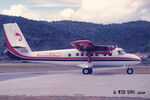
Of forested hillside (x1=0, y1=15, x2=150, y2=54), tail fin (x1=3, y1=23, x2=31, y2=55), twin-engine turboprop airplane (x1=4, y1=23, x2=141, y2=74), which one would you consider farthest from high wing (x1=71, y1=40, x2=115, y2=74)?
forested hillside (x1=0, y1=15, x2=150, y2=54)

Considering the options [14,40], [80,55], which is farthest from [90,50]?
[14,40]

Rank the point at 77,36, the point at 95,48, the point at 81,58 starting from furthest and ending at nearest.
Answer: the point at 77,36 < the point at 81,58 < the point at 95,48

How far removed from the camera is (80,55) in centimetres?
2914

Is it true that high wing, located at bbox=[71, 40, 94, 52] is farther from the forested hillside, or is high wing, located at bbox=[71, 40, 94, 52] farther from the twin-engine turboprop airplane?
the forested hillside

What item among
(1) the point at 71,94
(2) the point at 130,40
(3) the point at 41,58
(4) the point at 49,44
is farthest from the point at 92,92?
(2) the point at 130,40

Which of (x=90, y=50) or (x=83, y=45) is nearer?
(x=83, y=45)

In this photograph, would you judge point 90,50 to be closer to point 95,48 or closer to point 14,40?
point 95,48

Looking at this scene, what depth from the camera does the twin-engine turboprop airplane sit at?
91.8 ft

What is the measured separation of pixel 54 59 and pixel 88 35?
8302 cm

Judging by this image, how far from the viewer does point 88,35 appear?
112 meters

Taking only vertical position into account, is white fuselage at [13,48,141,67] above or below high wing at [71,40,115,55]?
below

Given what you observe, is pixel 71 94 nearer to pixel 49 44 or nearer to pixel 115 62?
pixel 115 62

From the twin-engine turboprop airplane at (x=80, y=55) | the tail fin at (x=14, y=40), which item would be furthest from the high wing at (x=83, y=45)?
the tail fin at (x=14, y=40)

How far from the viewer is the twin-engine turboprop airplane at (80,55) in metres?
28.0
